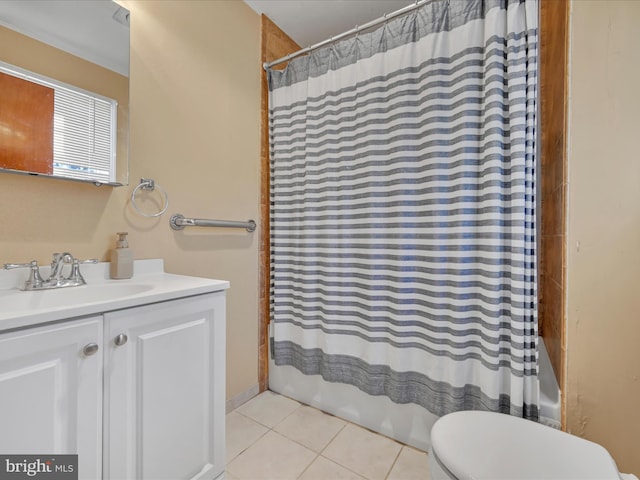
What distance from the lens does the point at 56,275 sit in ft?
3.28

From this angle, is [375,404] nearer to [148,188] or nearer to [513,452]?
[513,452]

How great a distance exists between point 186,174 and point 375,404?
1.52 metres

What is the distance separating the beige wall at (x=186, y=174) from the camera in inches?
41.0

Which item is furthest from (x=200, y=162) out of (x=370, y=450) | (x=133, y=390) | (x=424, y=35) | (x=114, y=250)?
(x=370, y=450)

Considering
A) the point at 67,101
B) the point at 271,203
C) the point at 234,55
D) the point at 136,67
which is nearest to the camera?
the point at 67,101

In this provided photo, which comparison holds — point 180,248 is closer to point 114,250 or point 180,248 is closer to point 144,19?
point 114,250

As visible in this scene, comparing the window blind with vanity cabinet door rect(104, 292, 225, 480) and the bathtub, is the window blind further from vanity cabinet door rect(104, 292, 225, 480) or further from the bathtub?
the bathtub

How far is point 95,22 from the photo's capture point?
1126mm

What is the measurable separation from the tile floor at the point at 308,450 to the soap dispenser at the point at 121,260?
0.96m

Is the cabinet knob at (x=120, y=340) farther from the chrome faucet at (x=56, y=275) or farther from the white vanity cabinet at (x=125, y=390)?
the chrome faucet at (x=56, y=275)

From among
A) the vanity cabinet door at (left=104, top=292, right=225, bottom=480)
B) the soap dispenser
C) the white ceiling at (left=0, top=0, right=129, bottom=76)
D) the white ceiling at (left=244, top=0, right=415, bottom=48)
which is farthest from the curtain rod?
the vanity cabinet door at (left=104, top=292, right=225, bottom=480)

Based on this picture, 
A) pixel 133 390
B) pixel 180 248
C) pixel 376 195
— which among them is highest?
pixel 376 195

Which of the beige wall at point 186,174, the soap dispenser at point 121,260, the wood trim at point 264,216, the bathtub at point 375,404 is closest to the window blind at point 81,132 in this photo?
the beige wall at point 186,174

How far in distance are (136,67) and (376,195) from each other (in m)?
1.22
